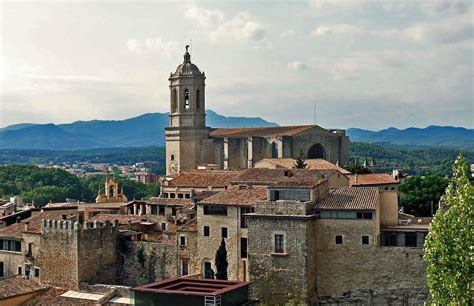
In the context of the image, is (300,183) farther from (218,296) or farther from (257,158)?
(257,158)

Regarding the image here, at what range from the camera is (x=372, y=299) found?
36438 mm

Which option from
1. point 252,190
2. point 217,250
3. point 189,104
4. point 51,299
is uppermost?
point 189,104

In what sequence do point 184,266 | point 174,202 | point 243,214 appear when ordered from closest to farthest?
1. point 243,214
2. point 184,266
3. point 174,202

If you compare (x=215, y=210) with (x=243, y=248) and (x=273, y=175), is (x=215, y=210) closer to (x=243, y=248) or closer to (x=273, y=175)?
(x=243, y=248)

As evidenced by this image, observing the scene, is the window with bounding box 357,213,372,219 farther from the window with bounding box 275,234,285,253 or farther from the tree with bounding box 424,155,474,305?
the tree with bounding box 424,155,474,305

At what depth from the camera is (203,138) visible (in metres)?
83.0

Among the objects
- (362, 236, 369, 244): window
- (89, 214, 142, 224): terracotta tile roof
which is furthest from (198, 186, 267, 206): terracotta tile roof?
(89, 214, 142, 224): terracotta tile roof

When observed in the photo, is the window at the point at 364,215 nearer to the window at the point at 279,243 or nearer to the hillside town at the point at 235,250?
the hillside town at the point at 235,250

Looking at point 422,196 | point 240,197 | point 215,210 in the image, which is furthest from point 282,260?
point 422,196

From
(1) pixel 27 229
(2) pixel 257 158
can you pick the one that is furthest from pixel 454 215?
(2) pixel 257 158

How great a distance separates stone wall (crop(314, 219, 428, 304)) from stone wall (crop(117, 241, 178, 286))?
31.3 ft

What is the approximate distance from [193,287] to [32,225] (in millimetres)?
16284

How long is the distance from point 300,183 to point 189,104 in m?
45.0

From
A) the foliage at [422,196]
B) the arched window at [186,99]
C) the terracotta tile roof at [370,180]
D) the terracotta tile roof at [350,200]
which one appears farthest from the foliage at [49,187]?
the terracotta tile roof at [350,200]
